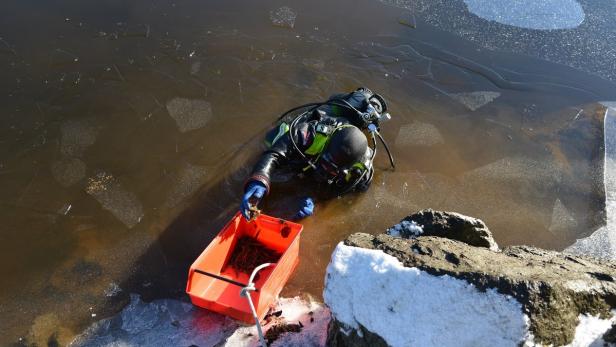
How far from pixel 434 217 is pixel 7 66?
14.0 feet

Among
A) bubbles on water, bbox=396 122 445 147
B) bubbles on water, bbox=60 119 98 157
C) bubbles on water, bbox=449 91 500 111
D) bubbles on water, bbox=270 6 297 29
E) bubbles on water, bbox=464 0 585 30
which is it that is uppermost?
bubbles on water, bbox=270 6 297 29

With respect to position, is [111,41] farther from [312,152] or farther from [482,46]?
[482,46]

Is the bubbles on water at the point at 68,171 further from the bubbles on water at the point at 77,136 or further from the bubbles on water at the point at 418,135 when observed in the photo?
the bubbles on water at the point at 418,135

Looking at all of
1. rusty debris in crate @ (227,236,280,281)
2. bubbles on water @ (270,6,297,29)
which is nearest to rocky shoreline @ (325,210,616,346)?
rusty debris in crate @ (227,236,280,281)

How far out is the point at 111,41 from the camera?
5027 mm

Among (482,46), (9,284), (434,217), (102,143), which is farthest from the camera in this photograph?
(482,46)

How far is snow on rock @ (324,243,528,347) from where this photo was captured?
1.87m

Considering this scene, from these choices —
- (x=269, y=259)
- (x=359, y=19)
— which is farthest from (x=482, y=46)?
(x=269, y=259)

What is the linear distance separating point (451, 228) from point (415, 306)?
102 cm

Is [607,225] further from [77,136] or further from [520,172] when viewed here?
[77,136]

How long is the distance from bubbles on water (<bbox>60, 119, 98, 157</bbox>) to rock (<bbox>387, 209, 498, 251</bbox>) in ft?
8.87

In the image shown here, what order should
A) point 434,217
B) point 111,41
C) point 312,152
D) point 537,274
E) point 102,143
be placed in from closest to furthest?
point 537,274
point 434,217
point 312,152
point 102,143
point 111,41

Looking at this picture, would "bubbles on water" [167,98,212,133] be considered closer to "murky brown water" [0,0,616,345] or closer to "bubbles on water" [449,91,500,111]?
"murky brown water" [0,0,616,345]

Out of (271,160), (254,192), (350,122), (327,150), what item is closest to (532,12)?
(350,122)
